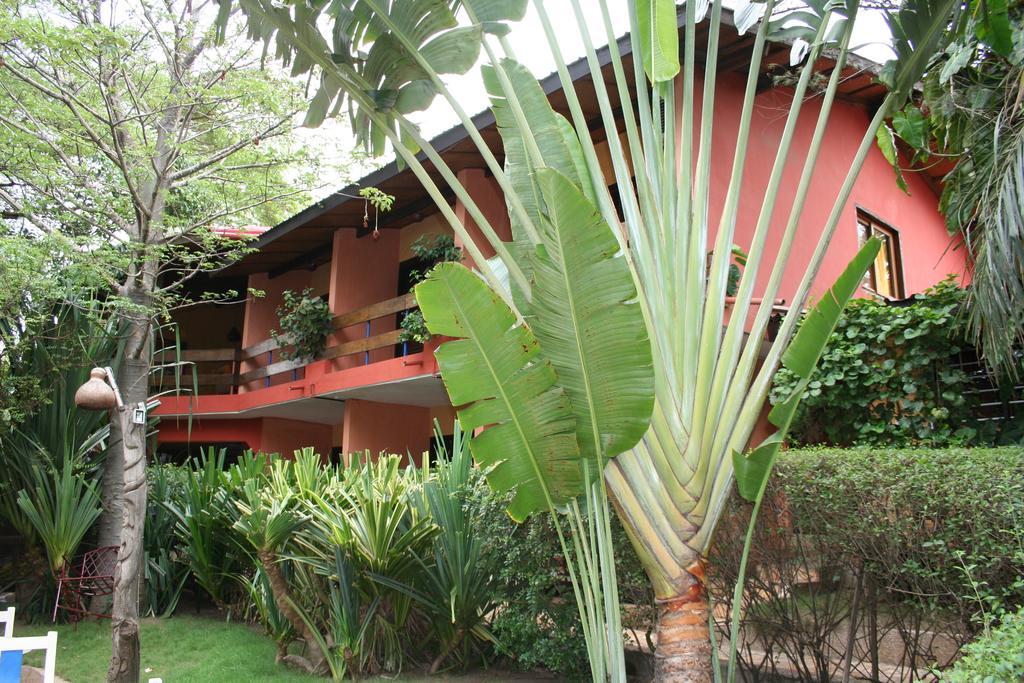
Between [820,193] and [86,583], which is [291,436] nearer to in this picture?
[86,583]

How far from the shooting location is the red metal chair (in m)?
8.55

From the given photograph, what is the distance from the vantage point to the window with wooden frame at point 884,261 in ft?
38.6

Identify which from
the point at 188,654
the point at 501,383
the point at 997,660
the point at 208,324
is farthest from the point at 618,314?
the point at 208,324

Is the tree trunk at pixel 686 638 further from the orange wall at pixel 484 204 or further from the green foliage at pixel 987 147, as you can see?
the orange wall at pixel 484 204

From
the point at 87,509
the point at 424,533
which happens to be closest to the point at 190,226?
the point at 87,509

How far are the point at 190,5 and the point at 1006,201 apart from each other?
8082mm

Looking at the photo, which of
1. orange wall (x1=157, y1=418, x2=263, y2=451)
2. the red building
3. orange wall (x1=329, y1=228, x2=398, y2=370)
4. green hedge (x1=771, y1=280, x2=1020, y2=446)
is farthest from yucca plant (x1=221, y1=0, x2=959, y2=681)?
orange wall (x1=157, y1=418, x2=263, y2=451)

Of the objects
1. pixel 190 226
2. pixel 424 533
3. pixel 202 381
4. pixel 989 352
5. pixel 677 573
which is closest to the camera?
pixel 677 573

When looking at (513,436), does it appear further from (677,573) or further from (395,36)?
(395,36)

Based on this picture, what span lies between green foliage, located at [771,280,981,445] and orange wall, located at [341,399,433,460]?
687 cm

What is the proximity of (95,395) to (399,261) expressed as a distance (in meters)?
8.96

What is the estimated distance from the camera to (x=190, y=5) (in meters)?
8.49

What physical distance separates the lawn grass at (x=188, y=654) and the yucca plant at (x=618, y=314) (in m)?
2.96

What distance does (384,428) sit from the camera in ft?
43.2
